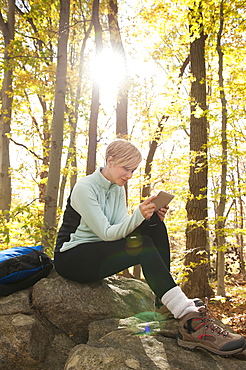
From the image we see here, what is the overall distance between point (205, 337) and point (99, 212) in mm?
1094

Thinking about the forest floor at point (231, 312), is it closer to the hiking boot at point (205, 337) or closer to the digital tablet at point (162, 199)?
the hiking boot at point (205, 337)

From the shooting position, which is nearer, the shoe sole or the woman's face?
the shoe sole

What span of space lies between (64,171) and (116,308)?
26.5 ft

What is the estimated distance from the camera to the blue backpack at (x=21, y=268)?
2510 mm

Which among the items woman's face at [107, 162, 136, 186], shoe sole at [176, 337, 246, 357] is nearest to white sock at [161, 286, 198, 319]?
shoe sole at [176, 337, 246, 357]

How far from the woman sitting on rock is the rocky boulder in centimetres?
13

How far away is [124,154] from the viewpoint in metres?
2.42

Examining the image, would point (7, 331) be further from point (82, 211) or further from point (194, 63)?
point (194, 63)

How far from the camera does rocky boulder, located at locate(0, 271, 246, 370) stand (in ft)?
6.04

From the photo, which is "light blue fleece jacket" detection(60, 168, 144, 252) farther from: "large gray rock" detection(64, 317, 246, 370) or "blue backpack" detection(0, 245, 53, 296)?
"large gray rock" detection(64, 317, 246, 370)

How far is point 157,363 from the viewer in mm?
Result: 1790

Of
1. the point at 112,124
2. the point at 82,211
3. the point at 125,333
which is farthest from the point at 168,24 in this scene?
the point at 125,333

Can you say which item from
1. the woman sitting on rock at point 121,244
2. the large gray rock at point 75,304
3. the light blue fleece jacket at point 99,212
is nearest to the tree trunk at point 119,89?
the light blue fleece jacket at point 99,212

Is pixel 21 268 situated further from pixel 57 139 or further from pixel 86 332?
pixel 57 139
